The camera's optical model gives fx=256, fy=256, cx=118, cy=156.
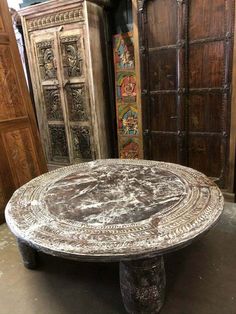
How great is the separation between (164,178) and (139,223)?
578 millimetres

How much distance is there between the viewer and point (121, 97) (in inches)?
121

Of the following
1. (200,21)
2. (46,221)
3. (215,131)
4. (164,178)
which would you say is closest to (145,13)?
(200,21)

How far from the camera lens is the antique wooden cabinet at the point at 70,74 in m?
2.90

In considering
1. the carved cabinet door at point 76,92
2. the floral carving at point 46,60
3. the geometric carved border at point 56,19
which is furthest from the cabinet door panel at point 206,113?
the floral carving at point 46,60

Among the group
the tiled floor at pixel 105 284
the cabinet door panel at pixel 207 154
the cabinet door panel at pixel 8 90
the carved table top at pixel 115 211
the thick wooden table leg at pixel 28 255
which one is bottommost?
the tiled floor at pixel 105 284

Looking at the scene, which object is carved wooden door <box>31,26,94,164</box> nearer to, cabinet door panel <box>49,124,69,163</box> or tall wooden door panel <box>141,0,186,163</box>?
cabinet door panel <box>49,124,69,163</box>

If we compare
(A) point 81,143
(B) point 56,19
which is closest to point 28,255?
(A) point 81,143

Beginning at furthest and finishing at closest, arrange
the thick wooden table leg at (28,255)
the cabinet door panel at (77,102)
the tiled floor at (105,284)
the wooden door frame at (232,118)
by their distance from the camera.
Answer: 1. the cabinet door panel at (77,102)
2. the wooden door frame at (232,118)
3. the thick wooden table leg at (28,255)
4. the tiled floor at (105,284)

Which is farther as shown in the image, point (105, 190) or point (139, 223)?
point (105, 190)

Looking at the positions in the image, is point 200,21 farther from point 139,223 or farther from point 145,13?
point 139,223

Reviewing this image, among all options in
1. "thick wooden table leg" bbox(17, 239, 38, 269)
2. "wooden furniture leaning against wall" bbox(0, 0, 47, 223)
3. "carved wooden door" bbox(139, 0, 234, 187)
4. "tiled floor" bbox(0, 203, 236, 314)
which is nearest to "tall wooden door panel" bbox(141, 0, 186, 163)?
"carved wooden door" bbox(139, 0, 234, 187)

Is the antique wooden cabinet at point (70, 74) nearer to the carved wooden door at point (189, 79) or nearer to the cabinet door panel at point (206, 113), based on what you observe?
the carved wooden door at point (189, 79)

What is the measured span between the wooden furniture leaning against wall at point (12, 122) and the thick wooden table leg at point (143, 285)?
1619mm

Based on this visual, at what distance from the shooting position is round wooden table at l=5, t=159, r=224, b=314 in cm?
111
